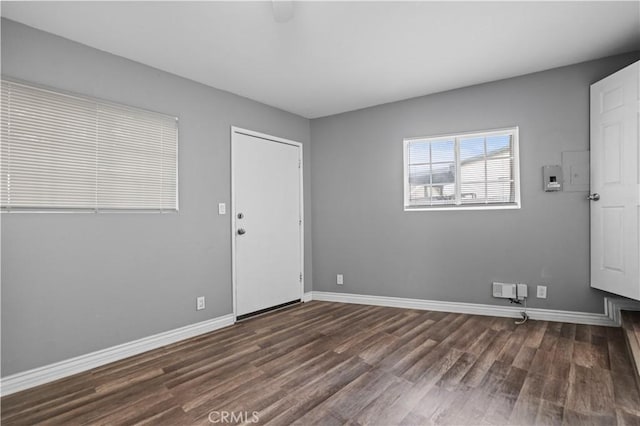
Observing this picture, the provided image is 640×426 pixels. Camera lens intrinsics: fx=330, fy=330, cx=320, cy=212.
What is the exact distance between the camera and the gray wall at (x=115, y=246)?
7.45 ft

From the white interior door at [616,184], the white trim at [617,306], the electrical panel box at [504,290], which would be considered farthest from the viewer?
the electrical panel box at [504,290]

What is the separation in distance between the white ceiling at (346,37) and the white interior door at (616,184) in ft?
1.51

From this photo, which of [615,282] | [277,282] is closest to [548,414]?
[615,282]

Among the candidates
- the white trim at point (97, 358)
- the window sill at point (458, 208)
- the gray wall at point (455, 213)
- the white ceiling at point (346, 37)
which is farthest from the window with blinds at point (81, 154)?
the window sill at point (458, 208)

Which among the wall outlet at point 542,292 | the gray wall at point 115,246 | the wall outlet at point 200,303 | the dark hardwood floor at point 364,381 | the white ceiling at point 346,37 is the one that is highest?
the white ceiling at point 346,37

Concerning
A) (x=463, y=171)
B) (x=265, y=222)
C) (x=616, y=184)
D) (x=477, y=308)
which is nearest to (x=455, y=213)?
(x=463, y=171)

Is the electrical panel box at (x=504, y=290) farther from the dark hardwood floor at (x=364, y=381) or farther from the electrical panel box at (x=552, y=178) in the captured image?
the electrical panel box at (x=552, y=178)

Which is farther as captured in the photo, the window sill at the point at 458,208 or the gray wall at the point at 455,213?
the window sill at the point at 458,208

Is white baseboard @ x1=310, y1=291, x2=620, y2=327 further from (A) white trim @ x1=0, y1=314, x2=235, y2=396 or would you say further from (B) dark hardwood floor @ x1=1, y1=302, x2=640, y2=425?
(A) white trim @ x1=0, y1=314, x2=235, y2=396

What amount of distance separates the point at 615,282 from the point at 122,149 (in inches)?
174

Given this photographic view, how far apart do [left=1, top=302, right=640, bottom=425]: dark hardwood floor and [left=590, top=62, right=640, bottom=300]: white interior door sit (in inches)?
22.3

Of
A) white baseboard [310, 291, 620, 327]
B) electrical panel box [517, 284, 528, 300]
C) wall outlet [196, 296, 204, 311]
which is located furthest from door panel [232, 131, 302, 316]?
electrical panel box [517, 284, 528, 300]

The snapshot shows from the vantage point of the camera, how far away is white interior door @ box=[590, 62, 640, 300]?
2.72 metres

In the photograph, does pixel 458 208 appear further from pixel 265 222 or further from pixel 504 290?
pixel 265 222
